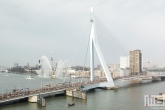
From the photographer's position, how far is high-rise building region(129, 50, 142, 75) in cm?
5812

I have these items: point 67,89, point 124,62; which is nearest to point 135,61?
point 124,62

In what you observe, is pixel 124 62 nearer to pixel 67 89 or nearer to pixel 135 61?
pixel 135 61

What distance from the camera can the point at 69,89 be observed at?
66.7 ft

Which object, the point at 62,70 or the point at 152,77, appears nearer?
the point at 152,77

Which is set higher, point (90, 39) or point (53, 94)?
point (90, 39)

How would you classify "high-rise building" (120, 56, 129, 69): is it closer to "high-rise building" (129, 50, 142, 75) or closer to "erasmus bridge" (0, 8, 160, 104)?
"high-rise building" (129, 50, 142, 75)

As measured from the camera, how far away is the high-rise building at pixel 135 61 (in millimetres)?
58125

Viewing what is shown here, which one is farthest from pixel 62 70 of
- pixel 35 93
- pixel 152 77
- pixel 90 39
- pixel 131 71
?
pixel 35 93

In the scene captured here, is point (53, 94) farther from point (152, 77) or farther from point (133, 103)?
point (152, 77)

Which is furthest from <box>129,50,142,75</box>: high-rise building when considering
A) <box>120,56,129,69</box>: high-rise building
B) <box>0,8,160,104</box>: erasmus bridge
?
<box>0,8,160,104</box>: erasmus bridge

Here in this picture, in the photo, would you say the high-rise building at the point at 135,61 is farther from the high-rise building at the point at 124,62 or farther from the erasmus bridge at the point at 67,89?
the erasmus bridge at the point at 67,89

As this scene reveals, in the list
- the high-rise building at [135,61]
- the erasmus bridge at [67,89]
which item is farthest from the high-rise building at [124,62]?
the erasmus bridge at [67,89]

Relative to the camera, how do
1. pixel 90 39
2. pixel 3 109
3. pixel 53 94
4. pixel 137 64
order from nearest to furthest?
pixel 3 109 < pixel 53 94 < pixel 90 39 < pixel 137 64

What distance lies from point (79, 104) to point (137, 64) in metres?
44.7
